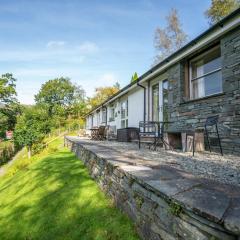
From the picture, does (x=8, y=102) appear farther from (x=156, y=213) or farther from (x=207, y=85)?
(x=156, y=213)

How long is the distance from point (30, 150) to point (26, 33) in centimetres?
829

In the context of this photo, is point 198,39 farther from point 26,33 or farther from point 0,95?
point 0,95

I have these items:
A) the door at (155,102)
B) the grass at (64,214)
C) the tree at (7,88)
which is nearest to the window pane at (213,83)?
the door at (155,102)

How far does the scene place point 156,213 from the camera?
7.33 feet


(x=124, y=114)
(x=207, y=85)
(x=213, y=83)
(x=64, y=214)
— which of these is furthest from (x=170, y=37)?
(x=64, y=214)

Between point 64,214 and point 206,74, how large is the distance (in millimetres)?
4861

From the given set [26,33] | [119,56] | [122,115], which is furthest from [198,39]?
[119,56]

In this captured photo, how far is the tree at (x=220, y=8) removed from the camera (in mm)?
21719

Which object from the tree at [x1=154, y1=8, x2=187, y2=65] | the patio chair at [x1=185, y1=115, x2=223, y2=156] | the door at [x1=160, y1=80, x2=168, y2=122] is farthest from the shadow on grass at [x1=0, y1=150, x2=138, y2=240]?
the tree at [x1=154, y1=8, x2=187, y2=65]

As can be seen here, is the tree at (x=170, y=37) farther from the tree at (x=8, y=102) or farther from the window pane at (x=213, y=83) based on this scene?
the window pane at (x=213, y=83)

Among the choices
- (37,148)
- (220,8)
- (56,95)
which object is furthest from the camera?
(56,95)

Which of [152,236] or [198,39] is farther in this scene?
[198,39]

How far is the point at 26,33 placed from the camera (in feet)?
49.1

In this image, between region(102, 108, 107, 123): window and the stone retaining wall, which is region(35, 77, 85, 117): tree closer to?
region(102, 108, 107, 123): window
